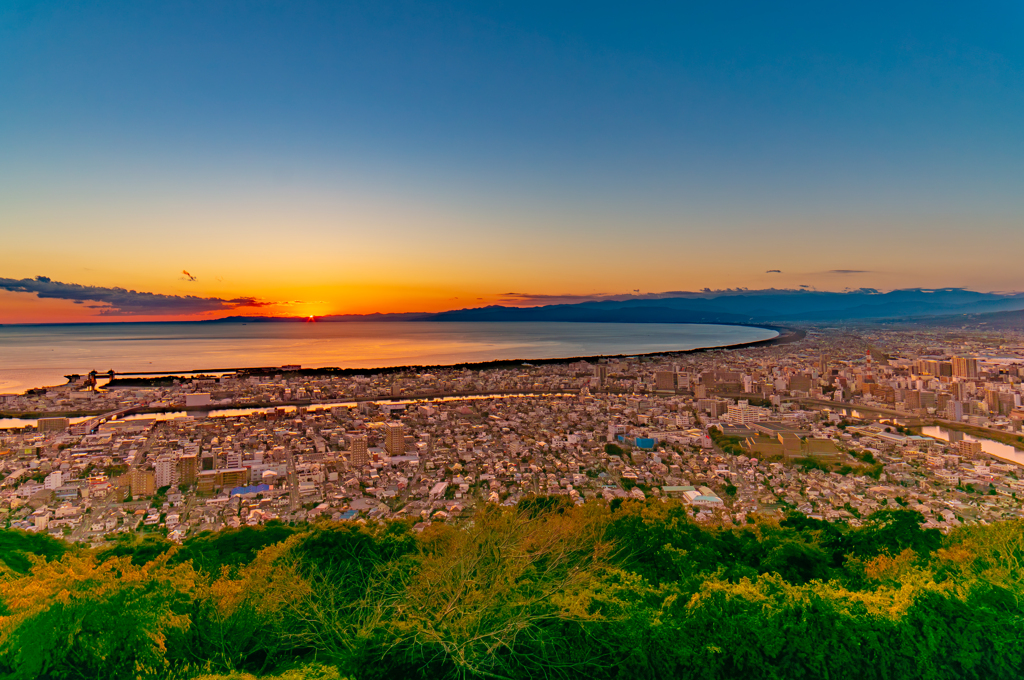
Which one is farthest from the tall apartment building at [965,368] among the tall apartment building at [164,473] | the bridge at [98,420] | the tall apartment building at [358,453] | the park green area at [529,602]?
the bridge at [98,420]

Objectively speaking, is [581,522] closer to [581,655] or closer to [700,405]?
[581,655]

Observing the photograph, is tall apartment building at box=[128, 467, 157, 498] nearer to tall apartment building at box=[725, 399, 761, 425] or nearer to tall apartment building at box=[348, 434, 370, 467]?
tall apartment building at box=[348, 434, 370, 467]

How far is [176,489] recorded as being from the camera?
22.0 ft

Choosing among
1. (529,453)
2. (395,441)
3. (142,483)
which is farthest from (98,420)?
(529,453)

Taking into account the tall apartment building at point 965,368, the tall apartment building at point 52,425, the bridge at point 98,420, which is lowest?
the bridge at point 98,420

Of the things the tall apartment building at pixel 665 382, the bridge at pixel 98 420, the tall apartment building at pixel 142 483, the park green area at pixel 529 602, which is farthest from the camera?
the tall apartment building at pixel 665 382

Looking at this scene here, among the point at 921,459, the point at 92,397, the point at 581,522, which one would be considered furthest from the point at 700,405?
the point at 92,397

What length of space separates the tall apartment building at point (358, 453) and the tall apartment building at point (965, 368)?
14.8 meters

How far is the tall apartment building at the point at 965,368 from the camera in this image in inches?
500

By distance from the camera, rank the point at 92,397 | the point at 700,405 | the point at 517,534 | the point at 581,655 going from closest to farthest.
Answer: the point at 581,655
the point at 517,534
the point at 700,405
the point at 92,397

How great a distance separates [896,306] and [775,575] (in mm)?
51409

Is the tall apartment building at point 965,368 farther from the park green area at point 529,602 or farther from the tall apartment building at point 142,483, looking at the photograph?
the tall apartment building at point 142,483

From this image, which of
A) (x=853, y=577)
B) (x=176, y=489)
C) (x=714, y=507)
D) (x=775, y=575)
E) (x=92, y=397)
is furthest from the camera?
(x=92, y=397)

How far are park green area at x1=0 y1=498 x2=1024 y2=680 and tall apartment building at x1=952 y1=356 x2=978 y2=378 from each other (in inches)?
410
